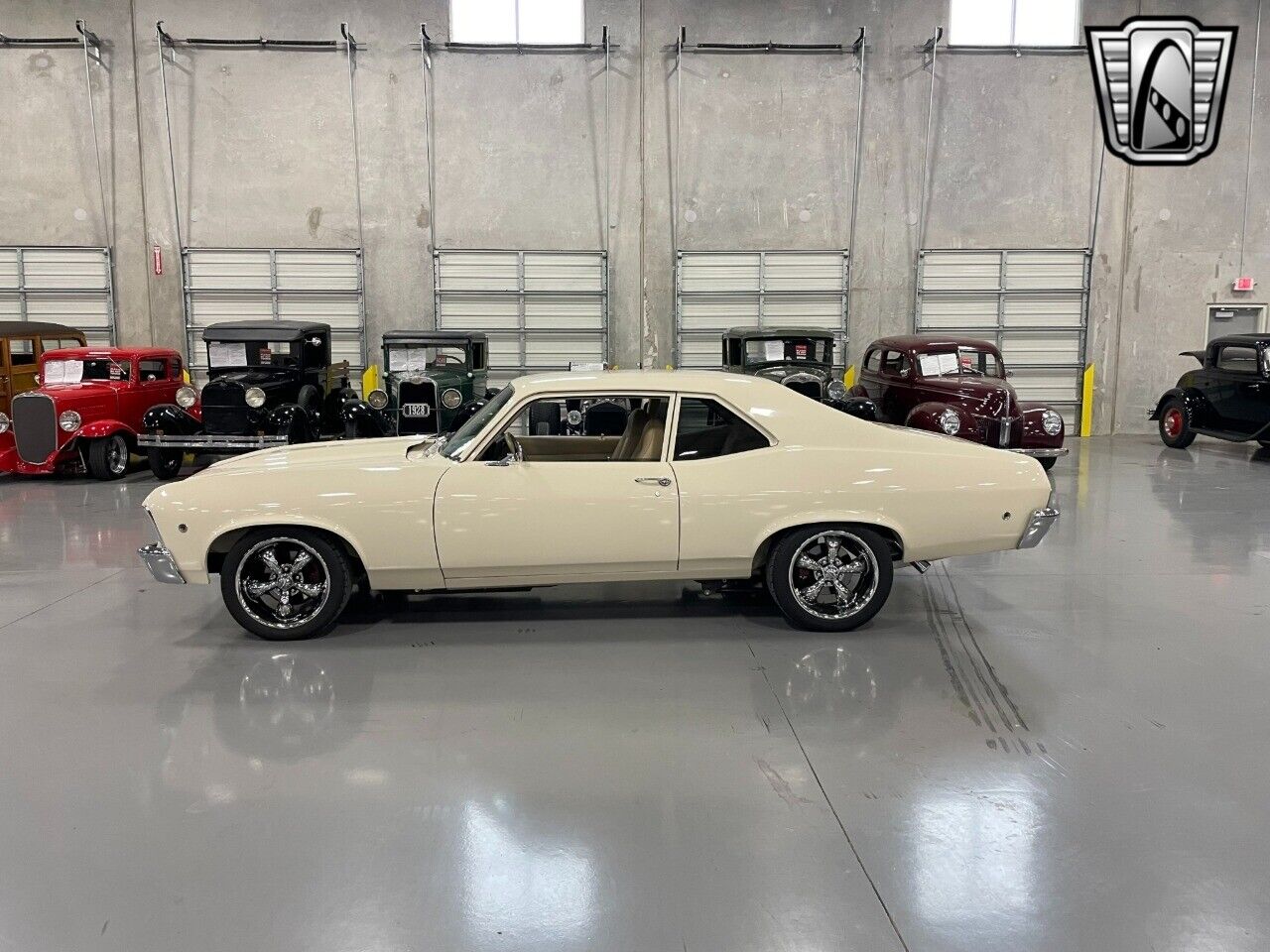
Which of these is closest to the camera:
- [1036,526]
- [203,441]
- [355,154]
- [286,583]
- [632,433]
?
[286,583]

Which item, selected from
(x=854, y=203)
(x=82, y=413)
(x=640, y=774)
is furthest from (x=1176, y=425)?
(x=82, y=413)

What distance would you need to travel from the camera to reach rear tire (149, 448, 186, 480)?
424 inches

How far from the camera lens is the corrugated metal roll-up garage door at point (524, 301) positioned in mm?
15211

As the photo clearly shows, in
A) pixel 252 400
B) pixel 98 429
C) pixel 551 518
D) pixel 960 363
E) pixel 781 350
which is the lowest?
pixel 98 429

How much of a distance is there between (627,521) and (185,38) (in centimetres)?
1406

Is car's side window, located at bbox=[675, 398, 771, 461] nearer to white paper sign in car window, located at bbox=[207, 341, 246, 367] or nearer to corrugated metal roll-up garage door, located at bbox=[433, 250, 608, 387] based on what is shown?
white paper sign in car window, located at bbox=[207, 341, 246, 367]

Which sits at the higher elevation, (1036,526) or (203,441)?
(1036,526)

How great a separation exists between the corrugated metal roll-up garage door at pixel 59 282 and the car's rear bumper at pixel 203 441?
5.63m

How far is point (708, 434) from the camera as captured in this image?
5102 millimetres

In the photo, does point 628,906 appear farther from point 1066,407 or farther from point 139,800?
point 1066,407

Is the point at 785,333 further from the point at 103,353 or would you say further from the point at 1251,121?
the point at 1251,121

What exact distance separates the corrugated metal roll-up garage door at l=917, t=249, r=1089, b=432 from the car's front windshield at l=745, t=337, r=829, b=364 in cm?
414

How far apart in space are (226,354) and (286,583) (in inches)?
301

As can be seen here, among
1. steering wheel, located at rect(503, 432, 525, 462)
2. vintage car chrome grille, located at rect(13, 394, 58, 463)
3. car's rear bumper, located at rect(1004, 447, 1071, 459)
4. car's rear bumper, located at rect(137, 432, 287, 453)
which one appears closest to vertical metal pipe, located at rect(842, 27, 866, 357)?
car's rear bumper, located at rect(1004, 447, 1071, 459)
